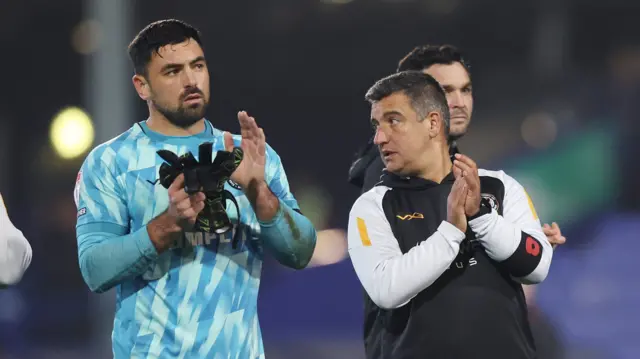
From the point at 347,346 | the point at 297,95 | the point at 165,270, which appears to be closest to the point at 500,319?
the point at 165,270

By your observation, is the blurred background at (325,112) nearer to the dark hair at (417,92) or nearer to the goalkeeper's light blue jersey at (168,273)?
the dark hair at (417,92)

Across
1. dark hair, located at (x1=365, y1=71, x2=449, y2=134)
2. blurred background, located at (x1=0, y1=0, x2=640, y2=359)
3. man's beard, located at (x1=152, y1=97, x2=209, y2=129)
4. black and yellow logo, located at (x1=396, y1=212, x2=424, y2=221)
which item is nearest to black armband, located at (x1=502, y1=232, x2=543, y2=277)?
black and yellow logo, located at (x1=396, y1=212, x2=424, y2=221)

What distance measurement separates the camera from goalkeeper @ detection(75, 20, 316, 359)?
8.38 feet

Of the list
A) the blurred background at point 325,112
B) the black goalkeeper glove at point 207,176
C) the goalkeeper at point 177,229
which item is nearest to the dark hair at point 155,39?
the goalkeeper at point 177,229

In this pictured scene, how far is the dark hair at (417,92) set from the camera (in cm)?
287

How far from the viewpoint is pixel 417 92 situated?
113 inches

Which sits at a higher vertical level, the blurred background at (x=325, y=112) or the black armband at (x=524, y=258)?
the black armband at (x=524, y=258)

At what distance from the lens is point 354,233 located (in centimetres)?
277

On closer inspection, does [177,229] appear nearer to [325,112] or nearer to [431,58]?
[431,58]

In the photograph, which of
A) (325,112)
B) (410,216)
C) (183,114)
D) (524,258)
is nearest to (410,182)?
(410,216)

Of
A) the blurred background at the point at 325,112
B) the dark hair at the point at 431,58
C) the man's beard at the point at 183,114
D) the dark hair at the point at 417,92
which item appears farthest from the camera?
the blurred background at the point at 325,112

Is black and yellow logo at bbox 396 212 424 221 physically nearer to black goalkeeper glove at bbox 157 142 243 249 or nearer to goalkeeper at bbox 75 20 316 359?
goalkeeper at bbox 75 20 316 359

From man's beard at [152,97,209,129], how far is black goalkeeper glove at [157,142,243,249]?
273 millimetres

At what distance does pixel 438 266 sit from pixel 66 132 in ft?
18.2
